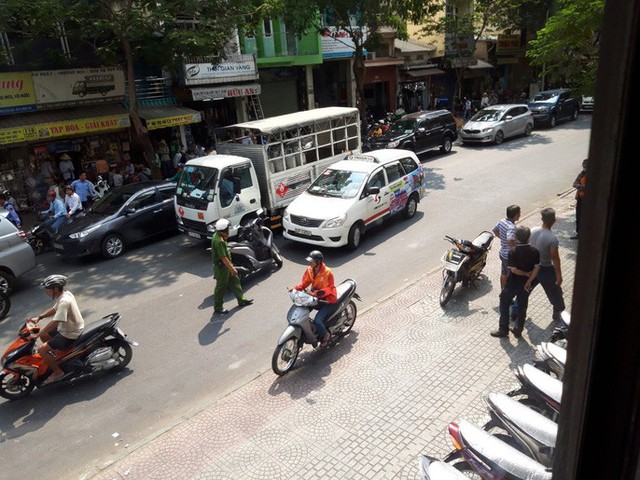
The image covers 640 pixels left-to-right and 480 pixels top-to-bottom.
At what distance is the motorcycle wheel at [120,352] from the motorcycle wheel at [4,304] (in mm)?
3563

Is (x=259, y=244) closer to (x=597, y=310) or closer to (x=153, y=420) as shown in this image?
(x=153, y=420)

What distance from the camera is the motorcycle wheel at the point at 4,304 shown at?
9312mm

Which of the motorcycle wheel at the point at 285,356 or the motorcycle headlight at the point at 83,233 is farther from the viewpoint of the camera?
the motorcycle headlight at the point at 83,233

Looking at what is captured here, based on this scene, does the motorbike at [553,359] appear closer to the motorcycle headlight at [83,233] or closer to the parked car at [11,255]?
the parked car at [11,255]

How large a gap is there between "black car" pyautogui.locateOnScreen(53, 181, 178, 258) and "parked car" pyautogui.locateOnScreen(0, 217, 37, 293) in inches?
51.9

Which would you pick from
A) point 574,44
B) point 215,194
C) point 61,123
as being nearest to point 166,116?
point 61,123

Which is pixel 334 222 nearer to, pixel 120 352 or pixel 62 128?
pixel 120 352

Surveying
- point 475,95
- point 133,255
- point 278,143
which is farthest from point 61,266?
point 475,95

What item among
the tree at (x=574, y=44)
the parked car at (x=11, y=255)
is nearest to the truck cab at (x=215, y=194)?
the parked car at (x=11, y=255)

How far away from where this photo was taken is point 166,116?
719 inches

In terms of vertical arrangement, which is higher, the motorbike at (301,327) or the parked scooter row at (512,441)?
the parked scooter row at (512,441)

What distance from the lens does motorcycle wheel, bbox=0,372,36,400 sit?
21.3 feet

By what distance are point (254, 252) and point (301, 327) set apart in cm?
372

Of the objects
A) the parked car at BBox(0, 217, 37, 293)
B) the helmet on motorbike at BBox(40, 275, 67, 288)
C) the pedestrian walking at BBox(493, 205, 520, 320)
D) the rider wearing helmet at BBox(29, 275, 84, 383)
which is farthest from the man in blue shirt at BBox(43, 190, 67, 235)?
the pedestrian walking at BBox(493, 205, 520, 320)
